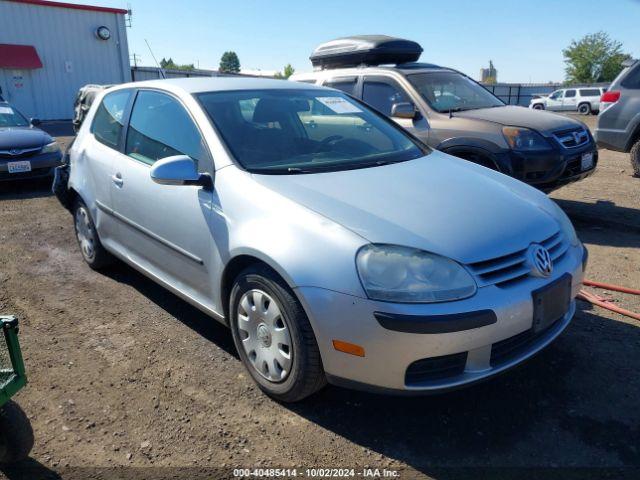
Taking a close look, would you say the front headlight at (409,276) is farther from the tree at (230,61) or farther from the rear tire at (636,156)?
the tree at (230,61)

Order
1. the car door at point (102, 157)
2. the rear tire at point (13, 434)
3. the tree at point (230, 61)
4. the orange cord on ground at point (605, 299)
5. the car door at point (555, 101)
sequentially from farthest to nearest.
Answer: the tree at point (230, 61)
the car door at point (555, 101)
the car door at point (102, 157)
the orange cord on ground at point (605, 299)
the rear tire at point (13, 434)

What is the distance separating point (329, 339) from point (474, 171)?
159cm

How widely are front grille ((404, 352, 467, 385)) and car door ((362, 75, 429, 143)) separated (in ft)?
12.8

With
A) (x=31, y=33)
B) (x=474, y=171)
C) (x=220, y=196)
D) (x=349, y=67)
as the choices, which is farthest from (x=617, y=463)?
(x=31, y=33)

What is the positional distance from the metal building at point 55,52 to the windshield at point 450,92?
20.2 meters

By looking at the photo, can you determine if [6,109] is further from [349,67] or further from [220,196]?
[220,196]

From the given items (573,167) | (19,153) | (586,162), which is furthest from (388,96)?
(19,153)

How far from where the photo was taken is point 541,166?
5328 mm

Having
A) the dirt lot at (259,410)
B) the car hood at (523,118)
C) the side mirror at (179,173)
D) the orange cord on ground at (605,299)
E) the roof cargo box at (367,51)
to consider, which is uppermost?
the roof cargo box at (367,51)

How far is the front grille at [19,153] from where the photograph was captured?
7688 mm

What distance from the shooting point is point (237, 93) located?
3.47m

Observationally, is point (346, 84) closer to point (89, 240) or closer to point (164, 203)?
point (89, 240)

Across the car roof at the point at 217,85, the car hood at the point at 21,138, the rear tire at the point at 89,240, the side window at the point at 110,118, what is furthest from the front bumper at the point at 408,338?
the car hood at the point at 21,138

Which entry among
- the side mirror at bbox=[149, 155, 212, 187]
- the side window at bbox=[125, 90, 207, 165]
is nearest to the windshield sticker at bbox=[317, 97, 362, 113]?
the side window at bbox=[125, 90, 207, 165]
